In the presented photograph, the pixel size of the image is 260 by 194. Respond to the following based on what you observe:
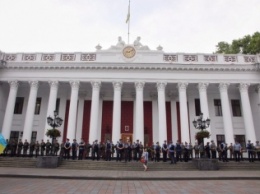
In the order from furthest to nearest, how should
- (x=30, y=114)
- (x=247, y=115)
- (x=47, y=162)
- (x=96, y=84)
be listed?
(x=96, y=84)
(x=30, y=114)
(x=247, y=115)
(x=47, y=162)

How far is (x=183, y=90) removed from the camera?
2198 centimetres

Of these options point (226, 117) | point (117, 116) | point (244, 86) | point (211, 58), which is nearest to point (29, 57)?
point (117, 116)

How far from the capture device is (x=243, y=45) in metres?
29.8

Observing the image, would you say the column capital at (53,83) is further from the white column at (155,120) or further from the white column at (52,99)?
the white column at (155,120)

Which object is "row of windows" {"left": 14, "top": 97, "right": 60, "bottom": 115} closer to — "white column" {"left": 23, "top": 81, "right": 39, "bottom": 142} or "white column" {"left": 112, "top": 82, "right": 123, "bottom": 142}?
"white column" {"left": 23, "top": 81, "right": 39, "bottom": 142}

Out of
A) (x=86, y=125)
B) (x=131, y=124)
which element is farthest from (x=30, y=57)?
(x=131, y=124)

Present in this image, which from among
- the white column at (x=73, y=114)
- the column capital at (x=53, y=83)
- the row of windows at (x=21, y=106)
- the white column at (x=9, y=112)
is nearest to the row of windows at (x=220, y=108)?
the white column at (x=73, y=114)

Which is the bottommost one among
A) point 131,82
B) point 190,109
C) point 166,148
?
point 166,148

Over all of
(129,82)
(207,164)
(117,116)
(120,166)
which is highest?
(129,82)

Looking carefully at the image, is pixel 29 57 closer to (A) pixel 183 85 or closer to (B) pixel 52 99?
(B) pixel 52 99

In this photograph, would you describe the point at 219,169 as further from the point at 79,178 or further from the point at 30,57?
the point at 30,57

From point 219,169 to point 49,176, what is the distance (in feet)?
33.2

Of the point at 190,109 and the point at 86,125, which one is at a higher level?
the point at 190,109

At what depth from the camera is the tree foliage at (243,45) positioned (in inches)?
1076
